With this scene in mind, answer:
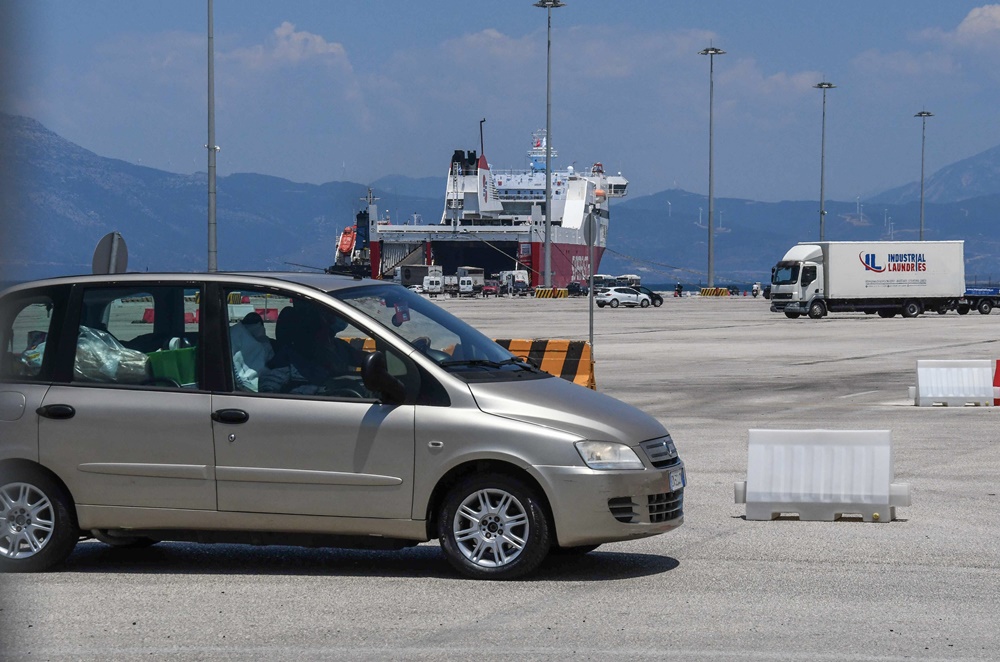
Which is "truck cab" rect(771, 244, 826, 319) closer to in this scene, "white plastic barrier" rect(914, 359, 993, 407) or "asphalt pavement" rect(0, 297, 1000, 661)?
"white plastic barrier" rect(914, 359, 993, 407)

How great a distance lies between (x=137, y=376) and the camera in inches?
288

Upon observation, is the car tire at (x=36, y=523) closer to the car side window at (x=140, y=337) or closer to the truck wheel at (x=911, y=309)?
the car side window at (x=140, y=337)

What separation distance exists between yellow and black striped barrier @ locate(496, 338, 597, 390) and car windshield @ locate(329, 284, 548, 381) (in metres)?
9.60

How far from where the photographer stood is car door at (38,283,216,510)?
280 inches

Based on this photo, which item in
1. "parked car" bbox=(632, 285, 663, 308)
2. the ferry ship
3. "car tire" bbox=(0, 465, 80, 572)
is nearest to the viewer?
"car tire" bbox=(0, 465, 80, 572)

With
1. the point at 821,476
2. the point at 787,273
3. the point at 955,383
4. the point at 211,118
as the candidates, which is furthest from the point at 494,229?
the point at 821,476

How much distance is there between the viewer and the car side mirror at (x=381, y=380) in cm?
679

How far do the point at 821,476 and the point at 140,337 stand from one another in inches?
192

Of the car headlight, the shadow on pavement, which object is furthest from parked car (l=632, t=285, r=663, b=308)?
the car headlight

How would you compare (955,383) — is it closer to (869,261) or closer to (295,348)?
(295,348)

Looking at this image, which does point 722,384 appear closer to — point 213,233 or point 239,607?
point 213,233

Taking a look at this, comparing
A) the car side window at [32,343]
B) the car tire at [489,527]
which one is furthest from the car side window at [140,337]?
the car tire at [489,527]

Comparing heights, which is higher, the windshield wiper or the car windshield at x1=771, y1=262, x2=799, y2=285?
the car windshield at x1=771, y1=262, x2=799, y2=285

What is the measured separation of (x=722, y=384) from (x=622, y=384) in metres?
1.79
